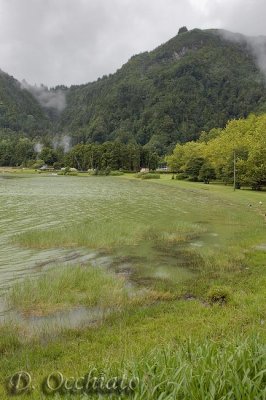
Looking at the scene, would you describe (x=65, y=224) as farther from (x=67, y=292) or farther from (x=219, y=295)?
(x=219, y=295)

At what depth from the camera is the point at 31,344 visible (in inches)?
465

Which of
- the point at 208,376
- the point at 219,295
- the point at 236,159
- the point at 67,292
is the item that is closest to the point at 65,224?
the point at 67,292

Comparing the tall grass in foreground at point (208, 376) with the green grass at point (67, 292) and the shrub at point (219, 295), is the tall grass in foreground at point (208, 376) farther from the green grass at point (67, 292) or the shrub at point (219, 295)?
the green grass at point (67, 292)

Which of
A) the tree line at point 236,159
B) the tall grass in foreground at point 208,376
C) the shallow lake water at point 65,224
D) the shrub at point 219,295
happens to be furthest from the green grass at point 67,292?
the tree line at point 236,159

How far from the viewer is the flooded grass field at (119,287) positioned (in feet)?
37.4

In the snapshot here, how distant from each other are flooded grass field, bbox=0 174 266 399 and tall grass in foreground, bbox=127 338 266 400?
112 centimetres

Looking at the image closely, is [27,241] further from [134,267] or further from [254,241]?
[254,241]

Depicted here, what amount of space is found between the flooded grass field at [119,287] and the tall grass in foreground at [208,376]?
Result: 44.2 inches

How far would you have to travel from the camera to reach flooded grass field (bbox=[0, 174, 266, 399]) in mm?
11398

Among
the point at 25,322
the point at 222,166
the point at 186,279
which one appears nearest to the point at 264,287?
the point at 186,279

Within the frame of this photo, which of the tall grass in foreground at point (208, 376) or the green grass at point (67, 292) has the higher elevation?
the tall grass in foreground at point (208, 376)

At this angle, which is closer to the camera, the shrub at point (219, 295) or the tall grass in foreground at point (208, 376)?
the tall grass in foreground at point (208, 376)

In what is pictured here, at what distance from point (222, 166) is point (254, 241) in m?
61.2

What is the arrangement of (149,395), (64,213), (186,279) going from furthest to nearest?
(64,213) < (186,279) < (149,395)
